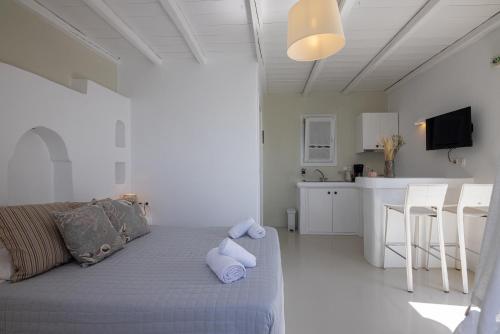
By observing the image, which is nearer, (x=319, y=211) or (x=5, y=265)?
(x=5, y=265)

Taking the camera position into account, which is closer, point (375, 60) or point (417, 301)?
point (417, 301)

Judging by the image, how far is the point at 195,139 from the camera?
356cm

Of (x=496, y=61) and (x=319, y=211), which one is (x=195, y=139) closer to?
(x=319, y=211)

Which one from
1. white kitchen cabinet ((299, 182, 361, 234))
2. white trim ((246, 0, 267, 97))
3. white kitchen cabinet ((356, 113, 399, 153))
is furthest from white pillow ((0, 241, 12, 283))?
white kitchen cabinet ((356, 113, 399, 153))

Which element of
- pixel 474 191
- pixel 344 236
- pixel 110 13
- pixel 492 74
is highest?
pixel 110 13

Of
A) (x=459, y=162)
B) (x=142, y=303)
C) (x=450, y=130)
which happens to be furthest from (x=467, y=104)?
(x=142, y=303)

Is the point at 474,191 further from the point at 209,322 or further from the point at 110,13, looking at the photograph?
the point at 110,13

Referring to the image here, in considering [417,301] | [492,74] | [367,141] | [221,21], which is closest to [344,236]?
[367,141]

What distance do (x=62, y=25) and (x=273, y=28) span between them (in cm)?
211

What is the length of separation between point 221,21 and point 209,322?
2.61m

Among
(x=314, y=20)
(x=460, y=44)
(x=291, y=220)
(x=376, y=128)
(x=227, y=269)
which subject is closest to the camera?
(x=227, y=269)

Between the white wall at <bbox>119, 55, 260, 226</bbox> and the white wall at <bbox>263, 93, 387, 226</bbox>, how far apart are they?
179 cm

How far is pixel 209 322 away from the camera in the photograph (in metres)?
1.16

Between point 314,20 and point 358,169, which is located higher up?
point 314,20
